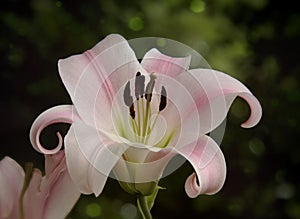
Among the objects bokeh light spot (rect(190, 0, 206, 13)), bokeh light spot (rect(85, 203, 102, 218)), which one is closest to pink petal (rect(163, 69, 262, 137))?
bokeh light spot (rect(85, 203, 102, 218))

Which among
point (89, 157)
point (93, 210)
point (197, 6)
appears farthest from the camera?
point (197, 6)

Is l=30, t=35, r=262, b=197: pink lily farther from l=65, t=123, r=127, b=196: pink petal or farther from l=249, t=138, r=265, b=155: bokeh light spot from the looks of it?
l=249, t=138, r=265, b=155: bokeh light spot

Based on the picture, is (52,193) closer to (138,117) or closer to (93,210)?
(138,117)

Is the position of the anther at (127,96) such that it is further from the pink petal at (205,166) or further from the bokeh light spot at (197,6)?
the bokeh light spot at (197,6)

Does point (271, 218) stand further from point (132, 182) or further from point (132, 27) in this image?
point (132, 182)

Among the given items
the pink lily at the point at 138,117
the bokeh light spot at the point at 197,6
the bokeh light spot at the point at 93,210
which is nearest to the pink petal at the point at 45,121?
the pink lily at the point at 138,117

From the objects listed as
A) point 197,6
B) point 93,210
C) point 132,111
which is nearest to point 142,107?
point 132,111

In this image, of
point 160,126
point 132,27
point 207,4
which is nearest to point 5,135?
point 132,27
